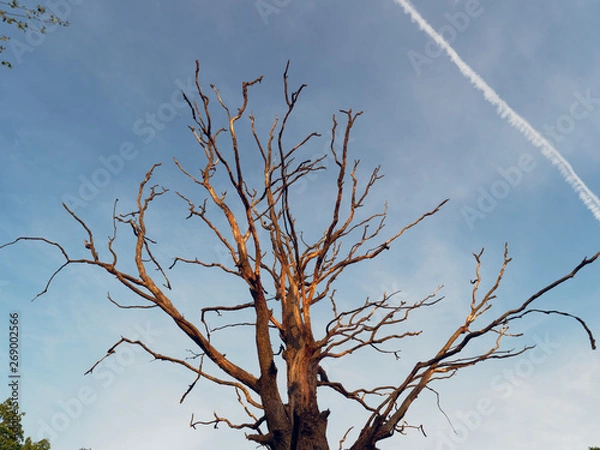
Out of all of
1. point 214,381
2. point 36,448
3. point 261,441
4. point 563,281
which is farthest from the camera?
point 36,448

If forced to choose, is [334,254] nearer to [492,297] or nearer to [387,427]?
[492,297]

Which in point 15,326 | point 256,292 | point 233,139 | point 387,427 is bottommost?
point 387,427

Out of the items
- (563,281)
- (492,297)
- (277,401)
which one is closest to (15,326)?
(277,401)

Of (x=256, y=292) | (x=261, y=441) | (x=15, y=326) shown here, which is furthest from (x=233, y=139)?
(x=15, y=326)

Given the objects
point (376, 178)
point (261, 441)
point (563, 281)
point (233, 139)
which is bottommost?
point (261, 441)

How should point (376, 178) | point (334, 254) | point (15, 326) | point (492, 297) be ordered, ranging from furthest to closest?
1. point (15, 326)
2. point (334, 254)
3. point (376, 178)
4. point (492, 297)

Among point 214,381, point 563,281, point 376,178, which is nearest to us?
point 563,281

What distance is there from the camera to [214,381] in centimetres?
495

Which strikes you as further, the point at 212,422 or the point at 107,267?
the point at 212,422

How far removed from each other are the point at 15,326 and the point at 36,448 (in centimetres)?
689

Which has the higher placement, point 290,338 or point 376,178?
point 376,178

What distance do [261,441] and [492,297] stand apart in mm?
2992

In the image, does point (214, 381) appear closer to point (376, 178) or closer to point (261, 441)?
point (261, 441)

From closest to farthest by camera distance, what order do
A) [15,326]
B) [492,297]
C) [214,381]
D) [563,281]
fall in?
1. [563,281]
2. [214,381]
3. [492,297]
4. [15,326]
